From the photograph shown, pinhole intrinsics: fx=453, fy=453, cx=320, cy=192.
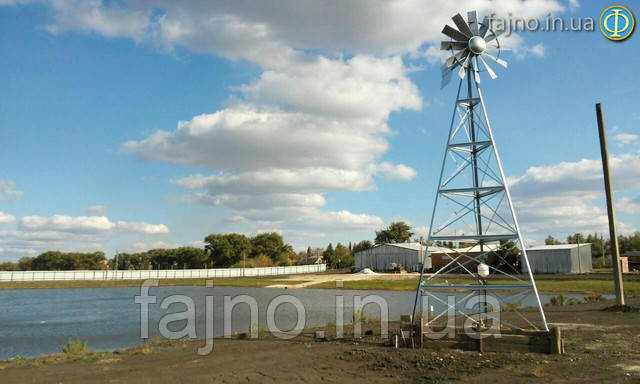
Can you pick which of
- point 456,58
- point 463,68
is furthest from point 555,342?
point 456,58

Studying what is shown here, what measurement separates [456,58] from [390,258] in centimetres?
8569

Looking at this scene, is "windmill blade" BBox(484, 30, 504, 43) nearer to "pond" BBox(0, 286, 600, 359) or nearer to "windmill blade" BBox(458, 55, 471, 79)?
"windmill blade" BBox(458, 55, 471, 79)

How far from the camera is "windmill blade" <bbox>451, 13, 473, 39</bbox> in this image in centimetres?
1922

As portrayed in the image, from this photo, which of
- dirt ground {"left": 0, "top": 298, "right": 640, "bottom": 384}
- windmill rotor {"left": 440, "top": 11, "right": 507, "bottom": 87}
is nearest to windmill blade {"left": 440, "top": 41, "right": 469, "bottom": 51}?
windmill rotor {"left": 440, "top": 11, "right": 507, "bottom": 87}

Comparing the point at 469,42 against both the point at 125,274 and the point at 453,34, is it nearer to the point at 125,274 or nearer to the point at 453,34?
the point at 453,34

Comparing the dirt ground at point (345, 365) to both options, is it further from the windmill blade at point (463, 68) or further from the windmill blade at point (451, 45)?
the windmill blade at point (451, 45)

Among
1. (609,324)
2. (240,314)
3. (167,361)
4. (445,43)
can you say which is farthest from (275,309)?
(445,43)

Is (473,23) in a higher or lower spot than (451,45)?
higher

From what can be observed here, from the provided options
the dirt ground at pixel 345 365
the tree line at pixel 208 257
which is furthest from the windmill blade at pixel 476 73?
the tree line at pixel 208 257

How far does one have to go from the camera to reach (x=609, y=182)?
2947 cm

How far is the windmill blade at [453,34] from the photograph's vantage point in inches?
764

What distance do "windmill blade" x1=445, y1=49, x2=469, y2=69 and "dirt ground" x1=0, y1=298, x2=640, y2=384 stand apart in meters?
11.8

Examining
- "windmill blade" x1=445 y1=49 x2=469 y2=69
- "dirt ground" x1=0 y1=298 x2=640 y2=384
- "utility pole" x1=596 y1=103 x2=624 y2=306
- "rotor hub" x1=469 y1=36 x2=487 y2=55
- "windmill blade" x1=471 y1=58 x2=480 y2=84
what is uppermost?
"rotor hub" x1=469 y1=36 x2=487 y2=55

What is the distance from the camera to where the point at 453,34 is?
1956cm
